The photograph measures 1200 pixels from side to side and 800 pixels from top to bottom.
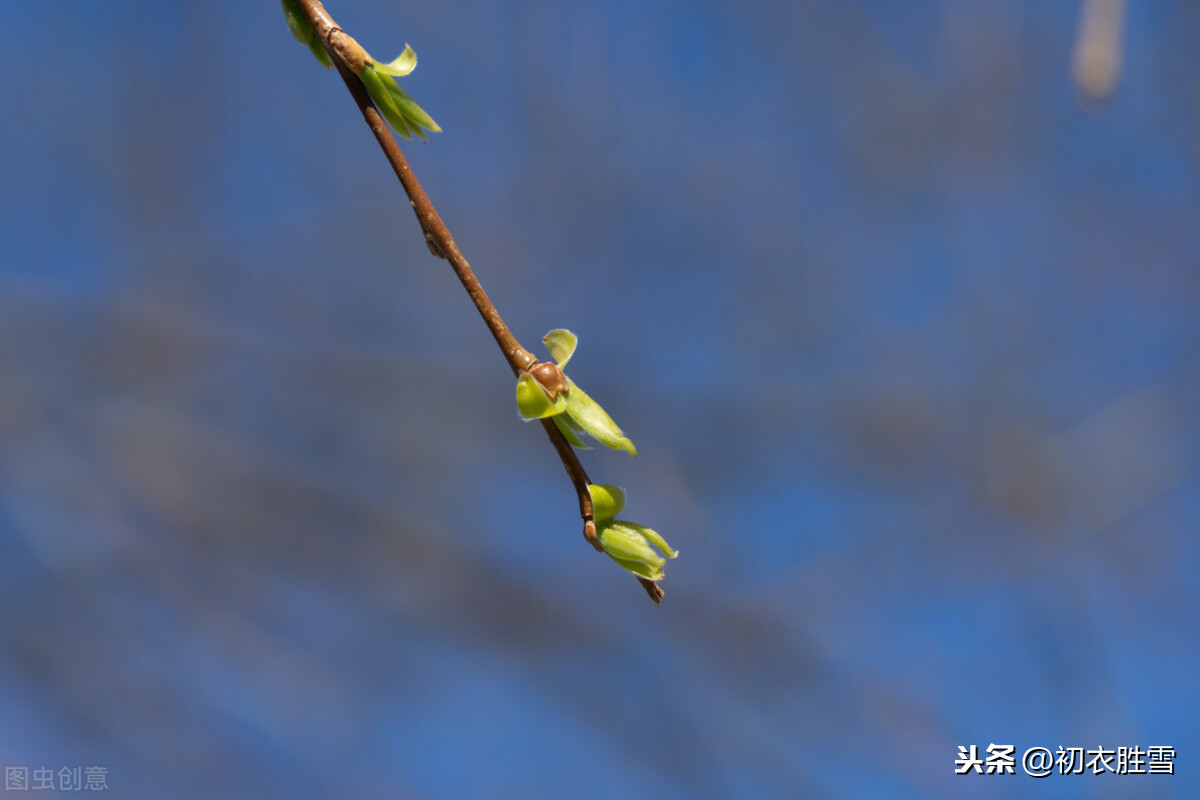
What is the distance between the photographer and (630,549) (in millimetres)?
355

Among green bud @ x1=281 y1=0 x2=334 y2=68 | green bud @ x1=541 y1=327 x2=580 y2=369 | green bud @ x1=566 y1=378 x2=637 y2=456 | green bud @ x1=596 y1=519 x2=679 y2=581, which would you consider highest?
green bud @ x1=281 y1=0 x2=334 y2=68

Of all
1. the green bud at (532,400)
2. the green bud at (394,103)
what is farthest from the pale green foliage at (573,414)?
the green bud at (394,103)

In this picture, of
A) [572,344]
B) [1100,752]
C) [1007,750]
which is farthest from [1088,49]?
[1100,752]

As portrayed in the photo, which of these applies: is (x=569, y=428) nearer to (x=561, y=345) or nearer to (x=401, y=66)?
(x=561, y=345)

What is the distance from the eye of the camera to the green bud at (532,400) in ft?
1.13

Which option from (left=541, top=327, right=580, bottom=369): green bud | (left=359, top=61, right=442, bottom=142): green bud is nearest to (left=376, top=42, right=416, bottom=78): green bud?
(left=359, top=61, right=442, bottom=142): green bud

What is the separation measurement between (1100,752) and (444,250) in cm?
197

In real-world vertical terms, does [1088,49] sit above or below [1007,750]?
above

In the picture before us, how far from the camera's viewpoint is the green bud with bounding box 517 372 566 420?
344 mm

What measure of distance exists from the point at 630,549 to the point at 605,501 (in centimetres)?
2

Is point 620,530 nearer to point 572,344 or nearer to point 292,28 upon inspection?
point 572,344

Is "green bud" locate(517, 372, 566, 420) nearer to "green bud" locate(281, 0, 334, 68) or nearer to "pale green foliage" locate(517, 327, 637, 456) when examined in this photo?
"pale green foliage" locate(517, 327, 637, 456)

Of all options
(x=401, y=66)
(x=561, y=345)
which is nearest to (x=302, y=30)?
(x=401, y=66)

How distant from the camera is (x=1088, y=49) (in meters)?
0.49
